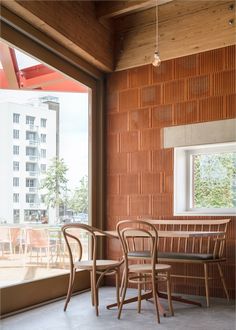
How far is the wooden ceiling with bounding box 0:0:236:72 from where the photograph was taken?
13.7ft

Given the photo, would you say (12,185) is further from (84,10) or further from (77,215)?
(84,10)

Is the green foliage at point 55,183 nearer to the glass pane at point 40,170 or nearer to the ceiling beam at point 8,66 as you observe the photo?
the glass pane at point 40,170

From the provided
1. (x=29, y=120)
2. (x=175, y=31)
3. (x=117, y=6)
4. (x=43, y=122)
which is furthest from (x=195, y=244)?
(x=117, y=6)

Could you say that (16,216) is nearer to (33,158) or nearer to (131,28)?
(33,158)

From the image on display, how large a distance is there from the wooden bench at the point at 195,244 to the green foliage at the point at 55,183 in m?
1.15

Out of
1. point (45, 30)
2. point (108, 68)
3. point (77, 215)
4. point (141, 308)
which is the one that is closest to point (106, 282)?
point (77, 215)

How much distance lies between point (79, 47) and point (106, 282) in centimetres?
293

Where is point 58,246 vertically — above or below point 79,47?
below

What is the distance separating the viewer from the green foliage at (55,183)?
167 inches

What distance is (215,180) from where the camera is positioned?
4598 millimetres

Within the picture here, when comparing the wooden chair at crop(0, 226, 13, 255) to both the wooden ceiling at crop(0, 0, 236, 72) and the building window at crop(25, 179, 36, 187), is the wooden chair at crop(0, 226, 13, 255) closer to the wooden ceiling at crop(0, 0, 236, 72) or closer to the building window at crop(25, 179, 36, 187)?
the building window at crop(25, 179, 36, 187)

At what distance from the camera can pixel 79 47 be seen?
4434mm

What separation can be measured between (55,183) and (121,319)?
1688 millimetres

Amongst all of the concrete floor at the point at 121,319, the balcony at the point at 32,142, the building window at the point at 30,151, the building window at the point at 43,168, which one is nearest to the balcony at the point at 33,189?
the building window at the point at 43,168
